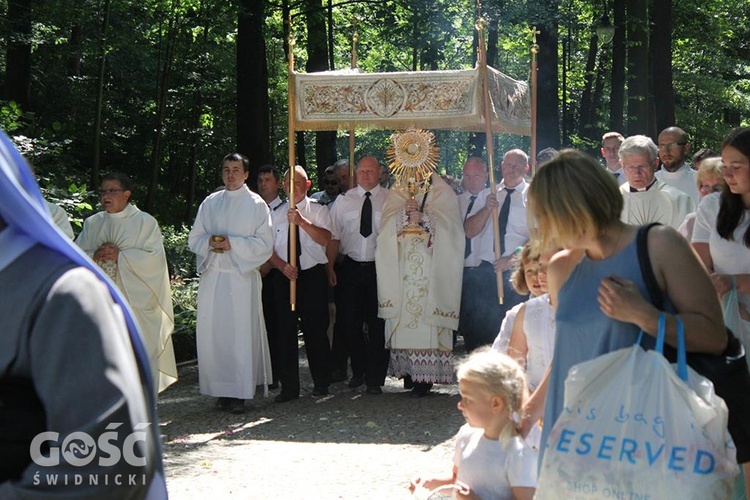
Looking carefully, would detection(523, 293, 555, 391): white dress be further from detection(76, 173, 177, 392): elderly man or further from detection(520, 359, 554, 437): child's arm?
detection(76, 173, 177, 392): elderly man

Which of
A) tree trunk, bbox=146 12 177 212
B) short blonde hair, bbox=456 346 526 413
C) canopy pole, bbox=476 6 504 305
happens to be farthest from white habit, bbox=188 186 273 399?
tree trunk, bbox=146 12 177 212

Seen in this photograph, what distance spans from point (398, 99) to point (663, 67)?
1032cm

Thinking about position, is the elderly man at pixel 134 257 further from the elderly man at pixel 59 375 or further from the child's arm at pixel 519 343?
the elderly man at pixel 59 375

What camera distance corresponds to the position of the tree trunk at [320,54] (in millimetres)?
19109

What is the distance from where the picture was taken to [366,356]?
11555 mm

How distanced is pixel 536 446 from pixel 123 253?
6.39 metres

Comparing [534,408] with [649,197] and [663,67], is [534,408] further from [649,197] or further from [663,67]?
[663,67]

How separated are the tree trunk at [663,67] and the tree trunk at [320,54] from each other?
6.04 m

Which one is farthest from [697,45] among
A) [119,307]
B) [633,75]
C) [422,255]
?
[119,307]

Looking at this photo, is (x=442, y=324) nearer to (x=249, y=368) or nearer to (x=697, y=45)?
(x=249, y=368)

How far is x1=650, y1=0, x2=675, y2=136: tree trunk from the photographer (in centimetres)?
1956

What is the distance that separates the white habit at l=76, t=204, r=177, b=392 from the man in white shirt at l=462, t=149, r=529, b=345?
3262mm

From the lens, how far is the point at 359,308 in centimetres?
1172

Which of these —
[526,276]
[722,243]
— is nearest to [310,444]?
[526,276]
